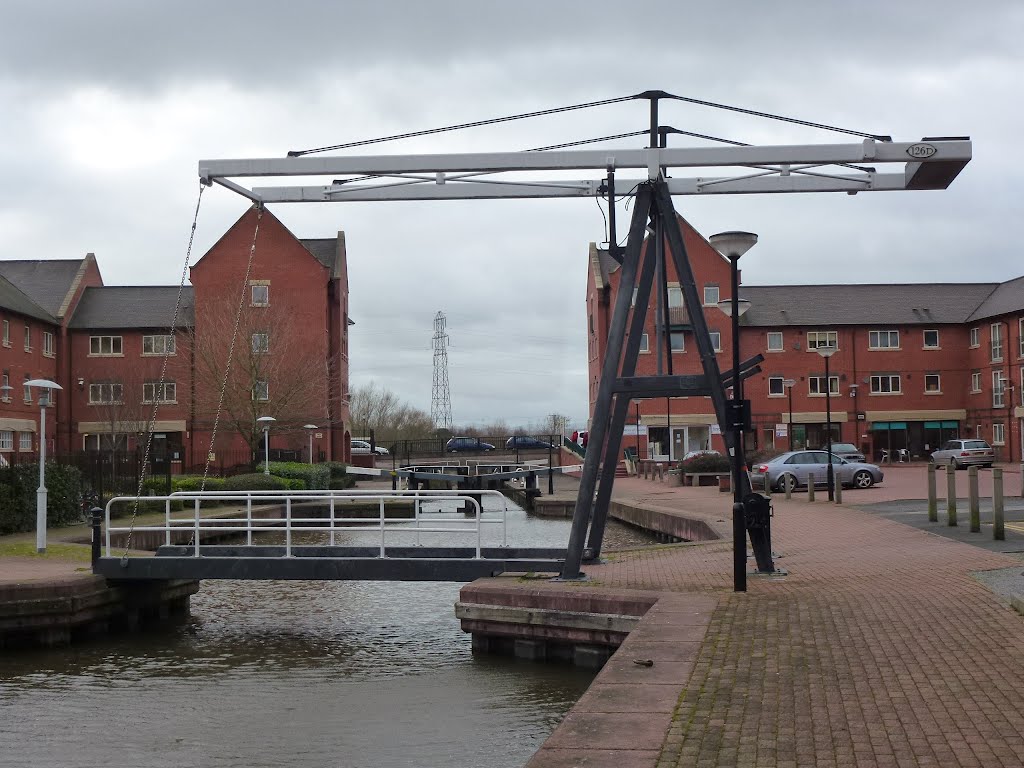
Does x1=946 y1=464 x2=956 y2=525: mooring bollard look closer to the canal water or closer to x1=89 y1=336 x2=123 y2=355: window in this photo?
the canal water

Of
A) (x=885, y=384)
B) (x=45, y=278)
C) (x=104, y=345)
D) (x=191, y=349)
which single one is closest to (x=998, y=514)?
(x=191, y=349)

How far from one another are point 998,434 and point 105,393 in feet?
149

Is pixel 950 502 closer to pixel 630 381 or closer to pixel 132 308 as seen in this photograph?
pixel 630 381

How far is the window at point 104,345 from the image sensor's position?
56.8m

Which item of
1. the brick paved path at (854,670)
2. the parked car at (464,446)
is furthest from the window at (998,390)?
the brick paved path at (854,670)

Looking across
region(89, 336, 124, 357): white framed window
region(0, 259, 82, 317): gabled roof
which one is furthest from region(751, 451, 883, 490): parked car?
region(0, 259, 82, 317): gabled roof

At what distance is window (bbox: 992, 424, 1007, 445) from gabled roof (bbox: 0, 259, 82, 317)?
160ft

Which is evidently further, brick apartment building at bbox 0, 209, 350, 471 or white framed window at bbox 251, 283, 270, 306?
white framed window at bbox 251, 283, 270, 306

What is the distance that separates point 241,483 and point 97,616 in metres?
22.5

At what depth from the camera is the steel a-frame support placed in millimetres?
14281

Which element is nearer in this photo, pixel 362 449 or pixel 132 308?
pixel 132 308

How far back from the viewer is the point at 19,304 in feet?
169

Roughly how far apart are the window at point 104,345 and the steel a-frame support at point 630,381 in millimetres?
46199

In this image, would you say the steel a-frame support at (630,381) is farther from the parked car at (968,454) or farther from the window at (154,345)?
the window at (154,345)
